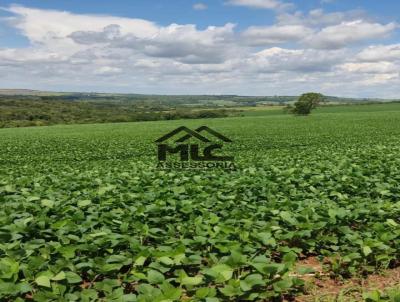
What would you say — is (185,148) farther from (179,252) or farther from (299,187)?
(179,252)

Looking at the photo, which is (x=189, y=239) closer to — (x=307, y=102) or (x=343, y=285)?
(x=343, y=285)

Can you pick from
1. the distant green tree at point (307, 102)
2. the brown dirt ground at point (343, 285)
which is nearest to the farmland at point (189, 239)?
the brown dirt ground at point (343, 285)

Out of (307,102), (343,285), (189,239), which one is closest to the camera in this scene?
(343,285)

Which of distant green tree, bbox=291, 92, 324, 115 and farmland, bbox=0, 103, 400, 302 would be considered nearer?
farmland, bbox=0, 103, 400, 302

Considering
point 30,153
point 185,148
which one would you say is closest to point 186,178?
point 185,148

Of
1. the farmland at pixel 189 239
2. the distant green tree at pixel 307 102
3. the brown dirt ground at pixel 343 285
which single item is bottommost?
the brown dirt ground at pixel 343 285

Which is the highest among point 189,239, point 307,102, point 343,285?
point 307,102

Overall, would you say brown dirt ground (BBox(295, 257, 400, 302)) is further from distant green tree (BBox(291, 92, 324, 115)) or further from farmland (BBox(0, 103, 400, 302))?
distant green tree (BBox(291, 92, 324, 115))

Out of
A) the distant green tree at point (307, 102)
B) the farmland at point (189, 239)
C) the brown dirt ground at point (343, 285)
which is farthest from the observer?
the distant green tree at point (307, 102)

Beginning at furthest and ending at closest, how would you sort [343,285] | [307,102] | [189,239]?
1. [307,102]
2. [189,239]
3. [343,285]

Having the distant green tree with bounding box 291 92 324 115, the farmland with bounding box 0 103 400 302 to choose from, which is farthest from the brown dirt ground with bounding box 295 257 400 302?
the distant green tree with bounding box 291 92 324 115

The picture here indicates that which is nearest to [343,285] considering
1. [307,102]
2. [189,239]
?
[189,239]

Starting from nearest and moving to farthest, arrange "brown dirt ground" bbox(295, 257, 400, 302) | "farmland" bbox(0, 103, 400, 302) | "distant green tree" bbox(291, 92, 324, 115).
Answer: "farmland" bbox(0, 103, 400, 302) → "brown dirt ground" bbox(295, 257, 400, 302) → "distant green tree" bbox(291, 92, 324, 115)

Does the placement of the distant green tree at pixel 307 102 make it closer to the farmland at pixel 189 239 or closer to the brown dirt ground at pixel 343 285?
the farmland at pixel 189 239
